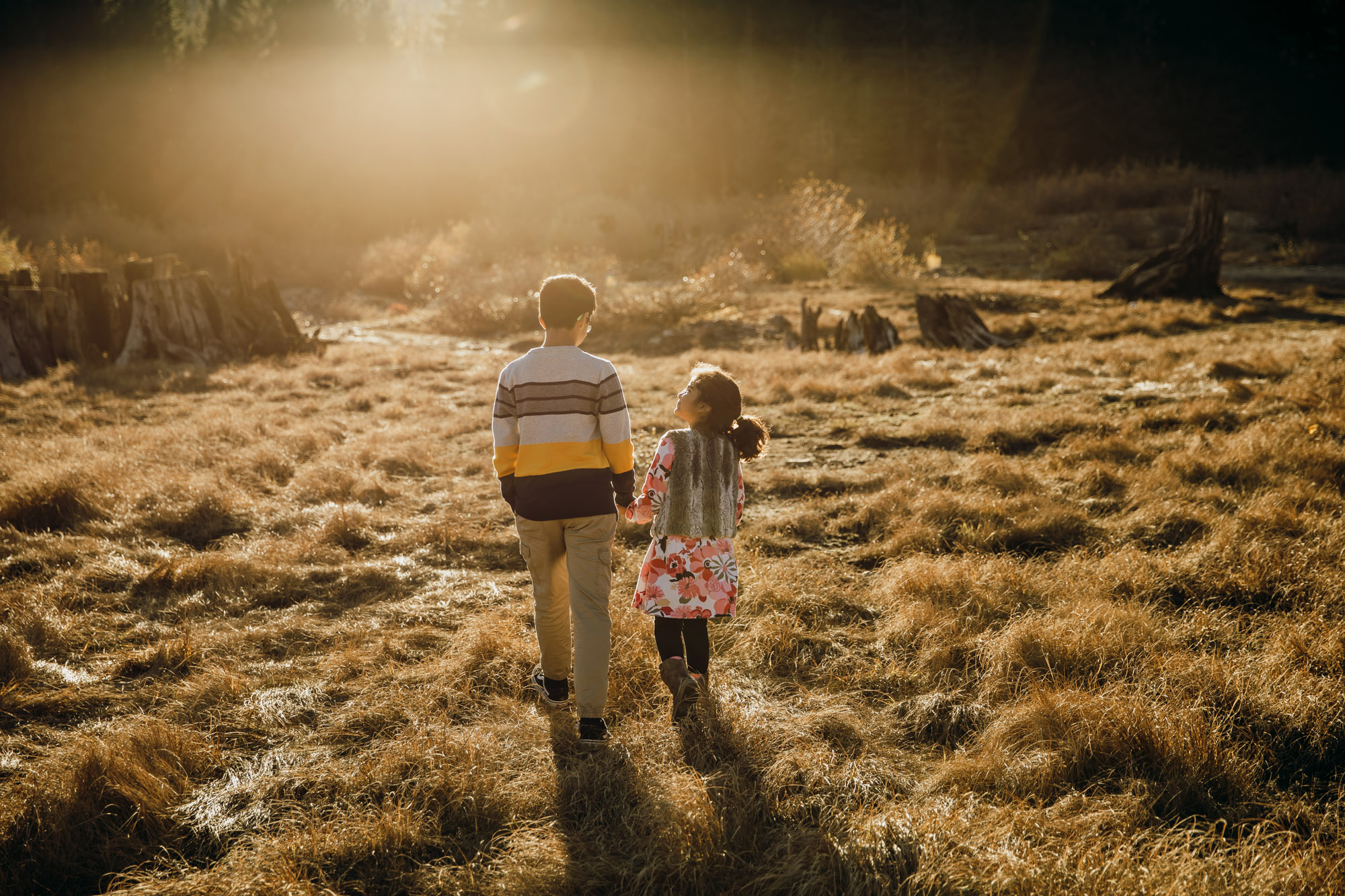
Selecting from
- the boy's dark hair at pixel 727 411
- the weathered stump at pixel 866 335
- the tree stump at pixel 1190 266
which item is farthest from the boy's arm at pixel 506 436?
the tree stump at pixel 1190 266

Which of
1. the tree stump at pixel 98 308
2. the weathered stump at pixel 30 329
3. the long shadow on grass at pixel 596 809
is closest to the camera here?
the long shadow on grass at pixel 596 809

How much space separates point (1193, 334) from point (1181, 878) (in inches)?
392

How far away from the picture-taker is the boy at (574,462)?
9.63ft

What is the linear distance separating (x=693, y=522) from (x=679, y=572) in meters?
0.22

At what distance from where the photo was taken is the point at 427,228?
27.3m

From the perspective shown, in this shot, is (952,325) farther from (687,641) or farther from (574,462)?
(574,462)

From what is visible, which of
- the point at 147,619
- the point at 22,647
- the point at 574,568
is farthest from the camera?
the point at 147,619

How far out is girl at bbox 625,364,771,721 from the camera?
316cm

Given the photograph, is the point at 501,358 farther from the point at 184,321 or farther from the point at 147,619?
the point at 147,619

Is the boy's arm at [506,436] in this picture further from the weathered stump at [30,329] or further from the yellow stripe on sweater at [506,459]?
the weathered stump at [30,329]

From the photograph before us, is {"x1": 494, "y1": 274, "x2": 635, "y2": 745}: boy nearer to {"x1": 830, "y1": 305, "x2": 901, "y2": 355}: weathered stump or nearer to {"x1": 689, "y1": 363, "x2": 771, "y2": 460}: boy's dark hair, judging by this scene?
{"x1": 689, "y1": 363, "x2": 771, "y2": 460}: boy's dark hair

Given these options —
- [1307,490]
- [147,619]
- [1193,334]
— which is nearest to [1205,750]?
[1307,490]

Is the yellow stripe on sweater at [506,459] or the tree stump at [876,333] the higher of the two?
the tree stump at [876,333]

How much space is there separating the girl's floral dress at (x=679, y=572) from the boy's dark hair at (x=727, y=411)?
0.49 feet
